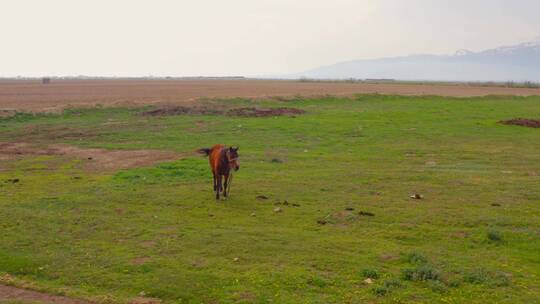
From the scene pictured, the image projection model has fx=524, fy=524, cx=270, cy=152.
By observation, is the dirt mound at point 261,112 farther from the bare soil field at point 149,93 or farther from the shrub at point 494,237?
the shrub at point 494,237

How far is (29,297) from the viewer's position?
9102mm

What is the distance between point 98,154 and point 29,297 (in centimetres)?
1506

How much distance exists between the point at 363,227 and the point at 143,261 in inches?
207

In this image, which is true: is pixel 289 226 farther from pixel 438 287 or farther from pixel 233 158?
pixel 438 287

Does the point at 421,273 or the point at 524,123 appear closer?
the point at 421,273

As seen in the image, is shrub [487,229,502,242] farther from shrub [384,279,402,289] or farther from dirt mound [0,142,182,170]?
dirt mound [0,142,182,170]

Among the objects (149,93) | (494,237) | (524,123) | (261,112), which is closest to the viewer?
(494,237)

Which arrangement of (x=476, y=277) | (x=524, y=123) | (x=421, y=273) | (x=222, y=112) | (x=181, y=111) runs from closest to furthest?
1. (x=476, y=277)
2. (x=421, y=273)
3. (x=524, y=123)
4. (x=222, y=112)
5. (x=181, y=111)

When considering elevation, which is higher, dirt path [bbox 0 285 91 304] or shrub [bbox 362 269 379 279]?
shrub [bbox 362 269 379 279]

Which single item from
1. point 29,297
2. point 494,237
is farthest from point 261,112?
point 29,297

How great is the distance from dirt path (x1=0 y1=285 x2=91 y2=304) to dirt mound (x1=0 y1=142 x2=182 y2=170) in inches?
441

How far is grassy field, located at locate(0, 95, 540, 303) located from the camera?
9289mm

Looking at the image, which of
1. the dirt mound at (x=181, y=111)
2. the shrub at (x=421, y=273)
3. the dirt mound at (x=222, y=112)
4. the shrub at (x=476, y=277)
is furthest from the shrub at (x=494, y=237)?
the dirt mound at (x=181, y=111)

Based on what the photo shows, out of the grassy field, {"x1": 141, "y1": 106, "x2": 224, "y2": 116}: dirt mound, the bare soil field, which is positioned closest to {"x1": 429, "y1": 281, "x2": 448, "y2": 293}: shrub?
the grassy field
